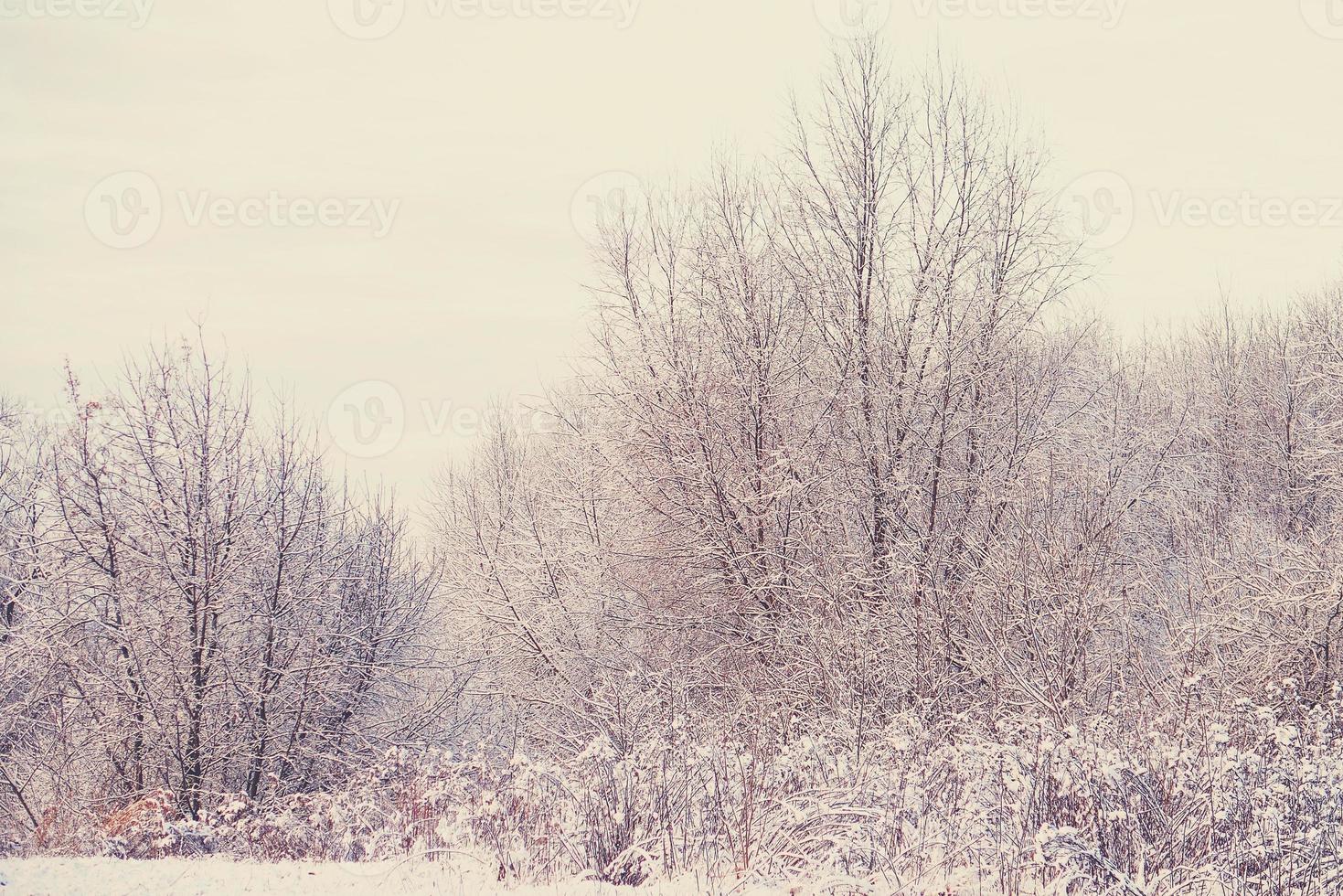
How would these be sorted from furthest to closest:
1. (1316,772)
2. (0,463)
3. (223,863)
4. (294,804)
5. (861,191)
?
(0,463) < (861,191) < (294,804) < (223,863) < (1316,772)

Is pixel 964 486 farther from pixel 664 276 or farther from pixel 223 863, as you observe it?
pixel 223 863

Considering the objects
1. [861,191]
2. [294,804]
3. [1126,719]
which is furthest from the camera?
[861,191]

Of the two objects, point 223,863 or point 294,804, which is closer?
point 223,863

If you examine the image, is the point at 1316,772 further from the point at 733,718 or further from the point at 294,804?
the point at 294,804

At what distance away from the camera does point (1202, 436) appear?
35594mm

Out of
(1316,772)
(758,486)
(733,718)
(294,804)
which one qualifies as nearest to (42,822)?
(294,804)

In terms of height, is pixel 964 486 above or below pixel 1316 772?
above

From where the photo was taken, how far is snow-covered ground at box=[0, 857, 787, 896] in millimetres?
5852

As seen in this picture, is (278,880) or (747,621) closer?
(278,880)

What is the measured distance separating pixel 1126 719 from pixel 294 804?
30.3 ft

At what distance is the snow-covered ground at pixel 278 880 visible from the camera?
585 cm

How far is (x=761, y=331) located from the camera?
17359 millimetres

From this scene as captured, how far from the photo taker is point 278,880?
6.61 m

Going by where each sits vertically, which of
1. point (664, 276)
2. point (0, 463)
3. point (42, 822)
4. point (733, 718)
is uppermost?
point (664, 276)
